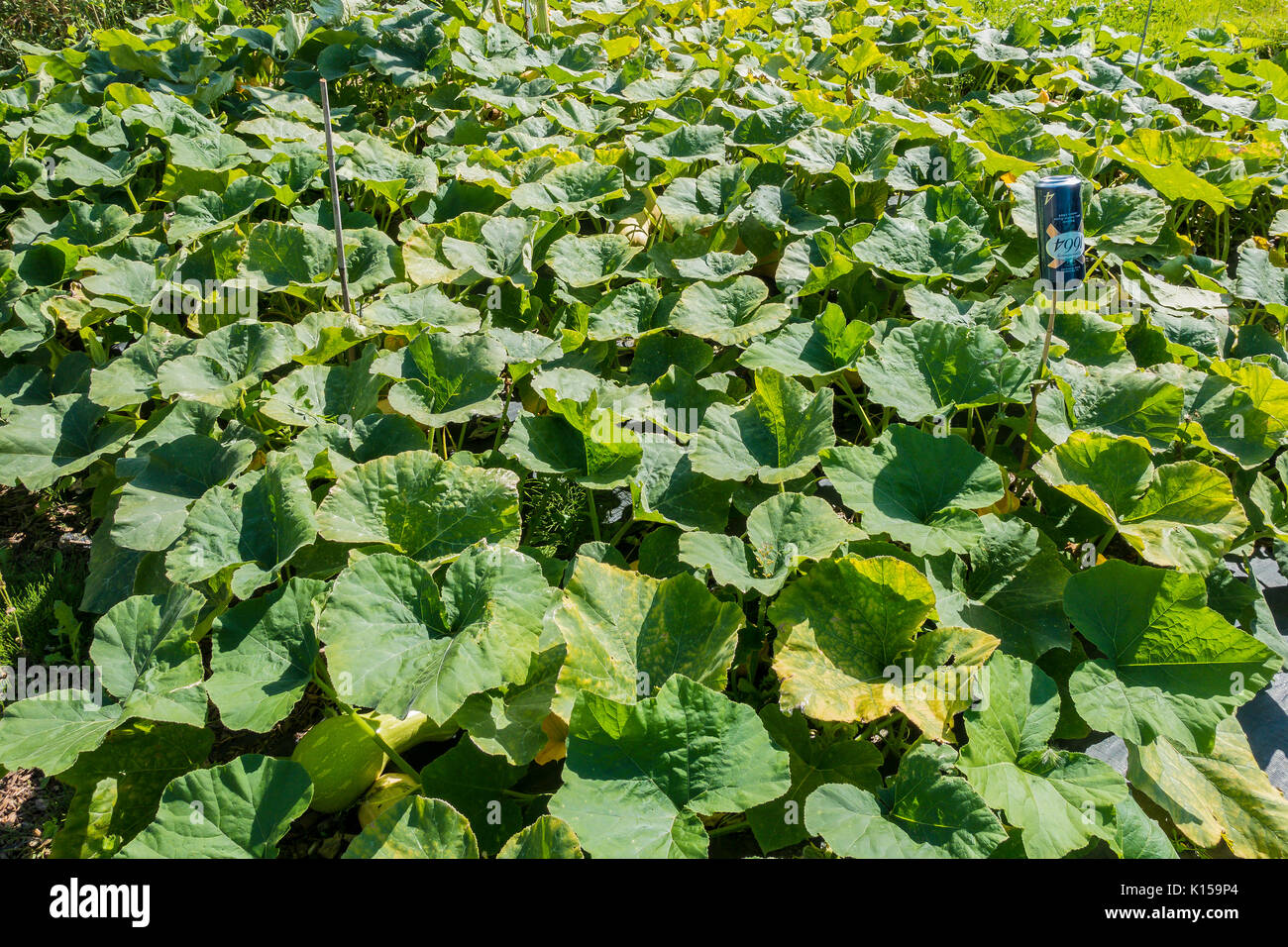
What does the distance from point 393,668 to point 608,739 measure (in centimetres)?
43

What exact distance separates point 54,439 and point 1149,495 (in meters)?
2.75

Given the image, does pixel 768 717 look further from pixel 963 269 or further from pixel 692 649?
pixel 963 269

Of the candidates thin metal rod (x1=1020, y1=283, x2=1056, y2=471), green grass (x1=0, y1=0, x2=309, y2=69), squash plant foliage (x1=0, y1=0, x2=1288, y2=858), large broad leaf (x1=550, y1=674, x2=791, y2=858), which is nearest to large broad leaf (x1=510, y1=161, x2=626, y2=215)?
squash plant foliage (x1=0, y1=0, x2=1288, y2=858)

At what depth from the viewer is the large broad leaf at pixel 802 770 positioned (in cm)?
160

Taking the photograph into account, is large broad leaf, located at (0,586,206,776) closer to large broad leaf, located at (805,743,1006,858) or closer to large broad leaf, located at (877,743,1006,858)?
large broad leaf, located at (805,743,1006,858)

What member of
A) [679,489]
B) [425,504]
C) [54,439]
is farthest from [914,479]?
[54,439]

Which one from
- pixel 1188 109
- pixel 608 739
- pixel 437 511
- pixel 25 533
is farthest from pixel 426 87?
pixel 608 739

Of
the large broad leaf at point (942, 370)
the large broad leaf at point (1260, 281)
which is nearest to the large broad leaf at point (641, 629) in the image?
the large broad leaf at point (942, 370)

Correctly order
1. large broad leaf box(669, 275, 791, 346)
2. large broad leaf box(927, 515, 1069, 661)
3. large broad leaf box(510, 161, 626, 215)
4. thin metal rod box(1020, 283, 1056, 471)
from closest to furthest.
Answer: large broad leaf box(927, 515, 1069, 661) < thin metal rod box(1020, 283, 1056, 471) < large broad leaf box(669, 275, 791, 346) < large broad leaf box(510, 161, 626, 215)

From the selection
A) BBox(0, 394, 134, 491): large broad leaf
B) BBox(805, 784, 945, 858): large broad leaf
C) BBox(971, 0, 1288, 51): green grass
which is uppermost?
BBox(971, 0, 1288, 51): green grass

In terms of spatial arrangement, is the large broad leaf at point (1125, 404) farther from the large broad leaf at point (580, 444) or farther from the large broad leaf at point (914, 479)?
the large broad leaf at point (580, 444)

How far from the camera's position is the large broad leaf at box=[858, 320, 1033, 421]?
2201mm

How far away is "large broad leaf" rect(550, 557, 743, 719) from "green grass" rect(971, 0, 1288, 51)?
625 cm

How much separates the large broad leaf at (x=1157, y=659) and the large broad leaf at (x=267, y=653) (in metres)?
1.43
